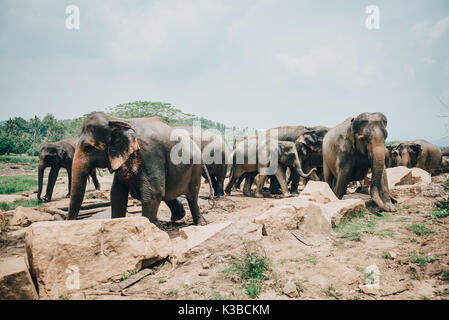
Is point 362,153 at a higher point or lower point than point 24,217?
higher

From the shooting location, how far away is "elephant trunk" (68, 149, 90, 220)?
5.20m

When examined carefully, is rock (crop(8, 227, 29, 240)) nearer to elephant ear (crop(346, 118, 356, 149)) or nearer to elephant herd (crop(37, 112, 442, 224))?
elephant herd (crop(37, 112, 442, 224))

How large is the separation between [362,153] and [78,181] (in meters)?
6.60

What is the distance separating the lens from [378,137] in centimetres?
695

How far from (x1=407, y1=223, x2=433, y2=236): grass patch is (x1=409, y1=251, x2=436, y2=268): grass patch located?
90cm

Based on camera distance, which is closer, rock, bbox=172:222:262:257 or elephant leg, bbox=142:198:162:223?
rock, bbox=172:222:262:257

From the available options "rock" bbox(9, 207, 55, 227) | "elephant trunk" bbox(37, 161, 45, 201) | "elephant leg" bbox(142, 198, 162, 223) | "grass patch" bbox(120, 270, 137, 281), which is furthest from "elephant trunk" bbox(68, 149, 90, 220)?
"elephant trunk" bbox(37, 161, 45, 201)

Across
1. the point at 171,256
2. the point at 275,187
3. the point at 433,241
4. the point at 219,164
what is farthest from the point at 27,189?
the point at 433,241

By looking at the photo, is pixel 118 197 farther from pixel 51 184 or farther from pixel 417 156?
pixel 417 156

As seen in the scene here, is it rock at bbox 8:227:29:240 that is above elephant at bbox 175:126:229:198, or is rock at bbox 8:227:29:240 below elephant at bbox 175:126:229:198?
below

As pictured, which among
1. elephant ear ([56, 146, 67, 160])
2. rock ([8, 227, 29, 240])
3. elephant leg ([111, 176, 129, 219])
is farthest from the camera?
elephant ear ([56, 146, 67, 160])

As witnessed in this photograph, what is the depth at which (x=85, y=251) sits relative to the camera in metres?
3.64

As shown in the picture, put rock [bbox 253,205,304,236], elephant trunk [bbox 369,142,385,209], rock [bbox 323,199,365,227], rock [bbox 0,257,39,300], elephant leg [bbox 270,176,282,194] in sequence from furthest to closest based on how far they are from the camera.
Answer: elephant leg [bbox 270,176,282,194], elephant trunk [bbox 369,142,385,209], rock [bbox 323,199,365,227], rock [bbox 253,205,304,236], rock [bbox 0,257,39,300]

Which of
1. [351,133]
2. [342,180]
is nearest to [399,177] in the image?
[342,180]
